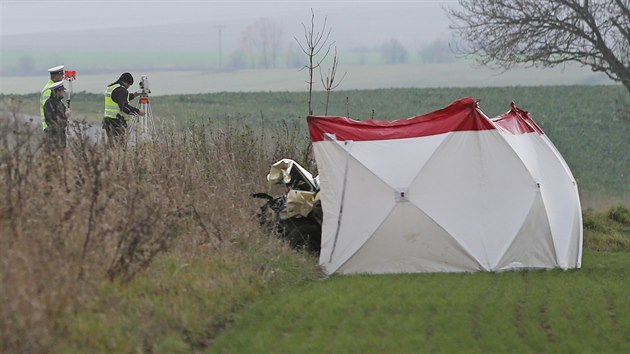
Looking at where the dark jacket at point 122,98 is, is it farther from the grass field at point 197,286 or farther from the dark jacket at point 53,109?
the grass field at point 197,286

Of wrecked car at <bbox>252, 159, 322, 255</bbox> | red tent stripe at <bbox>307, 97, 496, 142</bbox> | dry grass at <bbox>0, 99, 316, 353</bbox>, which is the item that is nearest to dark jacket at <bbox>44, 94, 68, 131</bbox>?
dry grass at <bbox>0, 99, 316, 353</bbox>

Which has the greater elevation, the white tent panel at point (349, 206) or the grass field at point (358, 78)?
the white tent panel at point (349, 206)

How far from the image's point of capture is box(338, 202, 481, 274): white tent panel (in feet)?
51.3

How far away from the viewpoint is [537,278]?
49.3ft

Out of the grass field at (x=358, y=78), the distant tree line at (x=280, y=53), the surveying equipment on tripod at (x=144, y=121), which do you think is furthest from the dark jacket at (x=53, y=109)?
the distant tree line at (x=280, y=53)

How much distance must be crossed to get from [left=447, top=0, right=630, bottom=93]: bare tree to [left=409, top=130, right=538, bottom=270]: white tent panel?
1372cm

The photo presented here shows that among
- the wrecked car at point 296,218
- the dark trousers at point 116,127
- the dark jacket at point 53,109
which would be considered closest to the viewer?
the wrecked car at point 296,218

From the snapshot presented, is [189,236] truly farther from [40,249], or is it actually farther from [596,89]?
[596,89]

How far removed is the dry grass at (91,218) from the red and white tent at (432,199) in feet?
4.07

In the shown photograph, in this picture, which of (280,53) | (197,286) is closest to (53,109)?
(197,286)

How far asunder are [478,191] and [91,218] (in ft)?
19.4

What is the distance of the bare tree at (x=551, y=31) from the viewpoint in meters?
29.2

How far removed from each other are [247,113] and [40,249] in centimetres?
4863

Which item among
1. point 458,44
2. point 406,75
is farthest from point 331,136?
point 406,75
